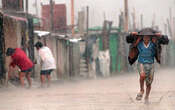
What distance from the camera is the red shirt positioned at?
433 inches

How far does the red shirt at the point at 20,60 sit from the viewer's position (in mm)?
11008

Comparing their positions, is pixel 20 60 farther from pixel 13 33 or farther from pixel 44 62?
pixel 13 33

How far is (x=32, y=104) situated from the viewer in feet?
23.9

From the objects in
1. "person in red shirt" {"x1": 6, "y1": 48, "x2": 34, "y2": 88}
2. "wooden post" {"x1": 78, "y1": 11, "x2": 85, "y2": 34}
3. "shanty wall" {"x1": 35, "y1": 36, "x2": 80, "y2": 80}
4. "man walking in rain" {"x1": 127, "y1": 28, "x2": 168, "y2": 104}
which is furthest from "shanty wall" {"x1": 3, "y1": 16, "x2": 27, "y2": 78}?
"wooden post" {"x1": 78, "y1": 11, "x2": 85, "y2": 34}

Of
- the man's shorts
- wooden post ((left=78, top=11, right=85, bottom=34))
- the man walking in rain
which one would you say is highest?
wooden post ((left=78, top=11, right=85, bottom=34))

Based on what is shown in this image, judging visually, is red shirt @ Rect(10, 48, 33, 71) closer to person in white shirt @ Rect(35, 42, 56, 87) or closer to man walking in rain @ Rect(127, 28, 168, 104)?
person in white shirt @ Rect(35, 42, 56, 87)

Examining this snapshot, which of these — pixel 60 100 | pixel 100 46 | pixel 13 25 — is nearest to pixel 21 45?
pixel 13 25

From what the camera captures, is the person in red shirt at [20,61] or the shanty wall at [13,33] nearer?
the person in red shirt at [20,61]

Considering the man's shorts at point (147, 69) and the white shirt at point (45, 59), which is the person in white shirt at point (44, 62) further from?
the man's shorts at point (147, 69)

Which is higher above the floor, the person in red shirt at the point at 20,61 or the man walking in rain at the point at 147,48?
the man walking in rain at the point at 147,48

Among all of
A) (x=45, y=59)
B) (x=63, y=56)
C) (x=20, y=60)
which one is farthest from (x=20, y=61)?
(x=63, y=56)

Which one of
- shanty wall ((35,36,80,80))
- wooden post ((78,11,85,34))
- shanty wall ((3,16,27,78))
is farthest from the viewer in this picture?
wooden post ((78,11,85,34))

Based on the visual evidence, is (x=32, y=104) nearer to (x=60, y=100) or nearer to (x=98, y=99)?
(x=60, y=100)

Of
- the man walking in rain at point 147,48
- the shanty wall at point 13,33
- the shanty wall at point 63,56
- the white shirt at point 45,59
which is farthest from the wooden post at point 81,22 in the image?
the man walking in rain at point 147,48
